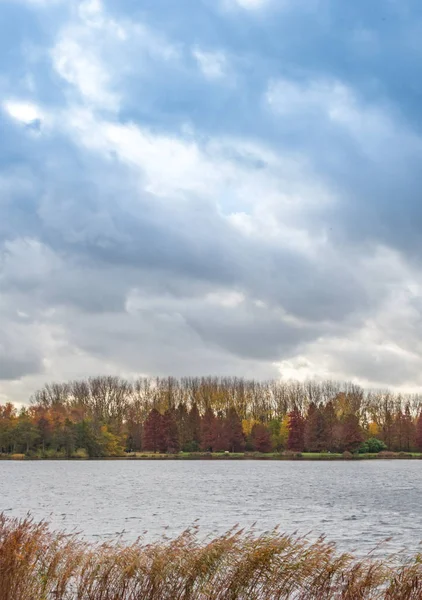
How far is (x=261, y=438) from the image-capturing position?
524 ft

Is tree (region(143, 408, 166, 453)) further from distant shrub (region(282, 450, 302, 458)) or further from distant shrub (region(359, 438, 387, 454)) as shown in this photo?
distant shrub (region(359, 438, 387, 454))

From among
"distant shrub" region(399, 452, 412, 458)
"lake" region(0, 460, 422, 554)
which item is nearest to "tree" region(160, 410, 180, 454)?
"distant shrub" region(399, 452, 412, 458)

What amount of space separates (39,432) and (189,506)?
337 feet

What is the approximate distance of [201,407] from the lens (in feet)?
594

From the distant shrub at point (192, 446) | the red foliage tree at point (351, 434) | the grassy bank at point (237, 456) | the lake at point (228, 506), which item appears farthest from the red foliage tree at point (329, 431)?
the lake at point (228, 506)

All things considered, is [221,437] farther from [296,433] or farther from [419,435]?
[419,435]

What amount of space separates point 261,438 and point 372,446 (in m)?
25.5

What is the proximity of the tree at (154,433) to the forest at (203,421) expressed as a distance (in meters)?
0.24

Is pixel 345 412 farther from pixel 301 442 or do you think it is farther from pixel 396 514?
pixel 396 514

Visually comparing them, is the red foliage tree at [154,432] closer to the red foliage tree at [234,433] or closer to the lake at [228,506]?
the red foliage tree at [234,433]

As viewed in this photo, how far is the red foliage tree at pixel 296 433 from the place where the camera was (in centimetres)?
16000

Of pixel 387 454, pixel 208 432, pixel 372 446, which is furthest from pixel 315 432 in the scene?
pixel 208 432

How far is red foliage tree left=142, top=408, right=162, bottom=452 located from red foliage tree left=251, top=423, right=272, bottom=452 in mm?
21704

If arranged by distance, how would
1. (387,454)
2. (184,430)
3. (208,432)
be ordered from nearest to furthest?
(387,454) < (208,432) < (184,430)
